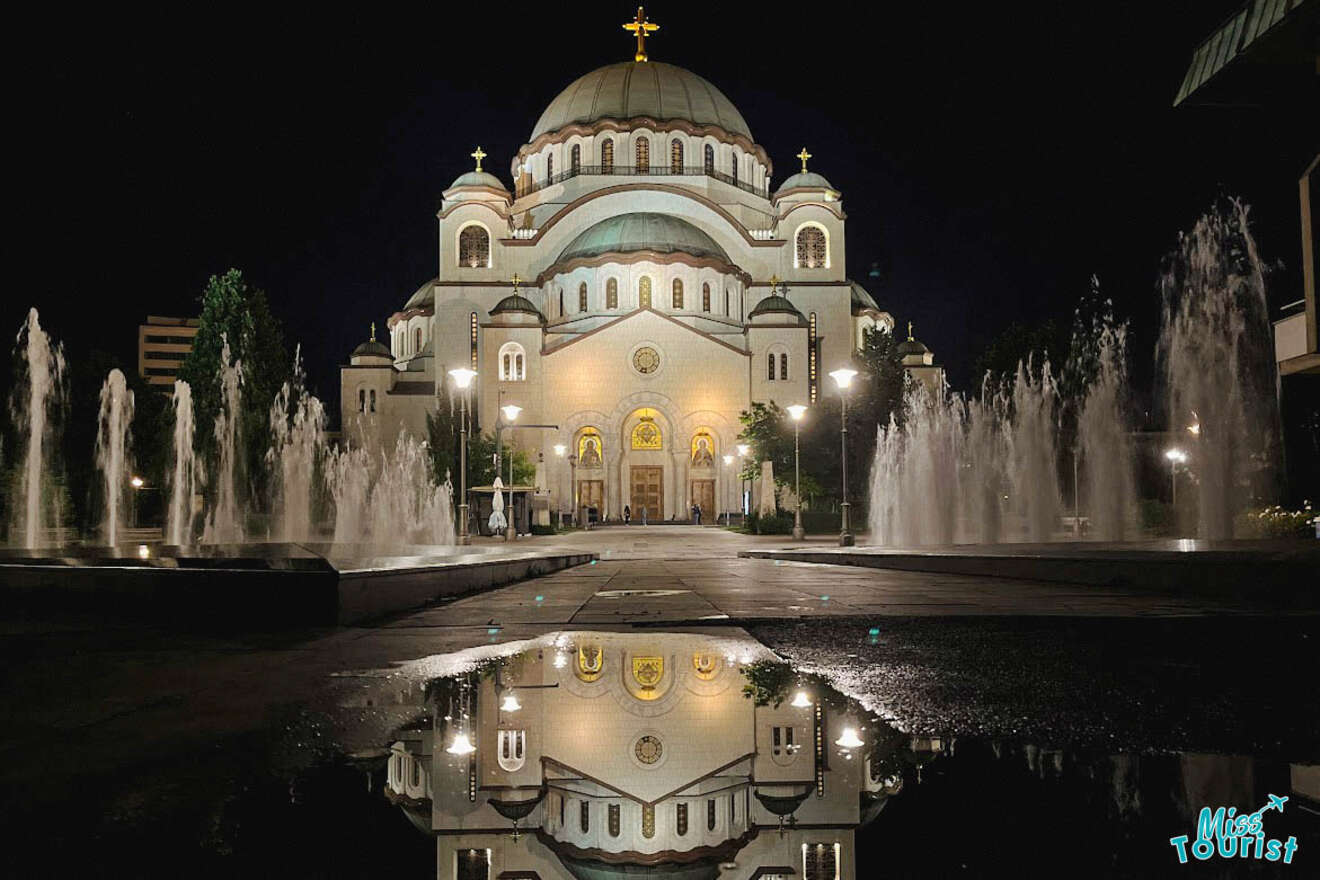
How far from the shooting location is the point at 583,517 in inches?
1713

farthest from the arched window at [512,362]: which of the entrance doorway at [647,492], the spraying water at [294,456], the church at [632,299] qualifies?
the spraying water at [294,456]

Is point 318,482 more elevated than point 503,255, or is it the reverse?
point 503,255

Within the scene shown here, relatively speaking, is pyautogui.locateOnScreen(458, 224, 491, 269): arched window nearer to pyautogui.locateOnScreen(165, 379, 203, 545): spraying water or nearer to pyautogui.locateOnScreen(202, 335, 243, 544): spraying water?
pyautogui.locateOnScreen(202, 335, 243, 544): spraying water

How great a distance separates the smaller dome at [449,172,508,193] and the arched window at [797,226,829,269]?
16.1m

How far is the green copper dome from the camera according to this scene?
4741 centimetres

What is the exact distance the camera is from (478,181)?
171 feet

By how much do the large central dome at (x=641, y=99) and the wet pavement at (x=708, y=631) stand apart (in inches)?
1901

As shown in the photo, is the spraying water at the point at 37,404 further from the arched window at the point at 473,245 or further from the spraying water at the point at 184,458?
the arched window at the point at 473,245

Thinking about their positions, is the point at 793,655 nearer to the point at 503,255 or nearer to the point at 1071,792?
the point at 1071,792

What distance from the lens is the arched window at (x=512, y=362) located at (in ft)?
152

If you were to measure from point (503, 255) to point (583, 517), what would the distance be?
1592 cm

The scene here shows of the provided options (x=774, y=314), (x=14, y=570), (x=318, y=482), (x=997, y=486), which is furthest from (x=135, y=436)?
(x=14, y=570)

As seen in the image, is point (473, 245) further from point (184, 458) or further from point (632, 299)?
point (184, 458)

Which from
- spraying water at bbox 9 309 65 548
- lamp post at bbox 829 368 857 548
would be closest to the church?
spraying water at bbox 9 309 65 548
